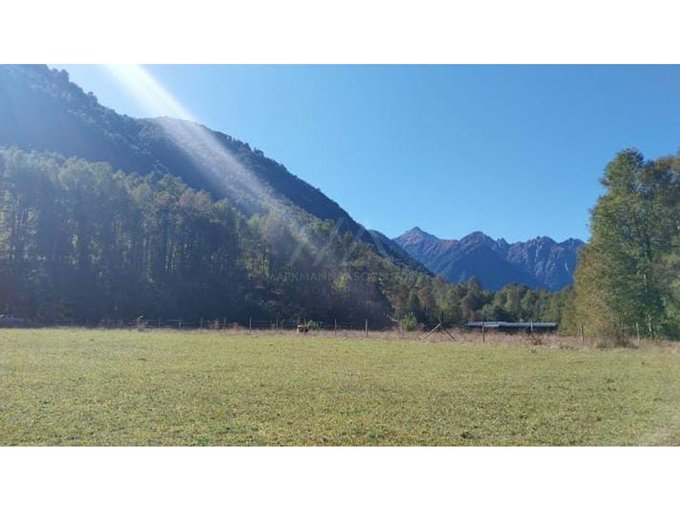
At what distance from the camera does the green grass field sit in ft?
22.2

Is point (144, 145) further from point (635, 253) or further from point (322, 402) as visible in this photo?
point (322, 402)

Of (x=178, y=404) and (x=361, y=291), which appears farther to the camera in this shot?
(x=361, y=291)

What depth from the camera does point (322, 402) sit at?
8828mm

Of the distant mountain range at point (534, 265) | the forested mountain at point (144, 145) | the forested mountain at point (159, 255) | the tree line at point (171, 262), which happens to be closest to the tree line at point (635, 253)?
the distant mountain range at point (534, 265)

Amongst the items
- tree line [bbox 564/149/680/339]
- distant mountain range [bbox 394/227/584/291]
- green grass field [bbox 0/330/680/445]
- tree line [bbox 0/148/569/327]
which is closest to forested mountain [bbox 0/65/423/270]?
tree line [bbox 0/148/569/327]

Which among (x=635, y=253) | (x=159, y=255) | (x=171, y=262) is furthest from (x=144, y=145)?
(x=635, y=253)

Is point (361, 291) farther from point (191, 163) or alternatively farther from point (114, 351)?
point (191, 163)

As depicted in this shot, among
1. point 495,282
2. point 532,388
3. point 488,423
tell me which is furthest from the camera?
point 495,282

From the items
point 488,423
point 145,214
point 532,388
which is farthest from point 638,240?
point 145,214

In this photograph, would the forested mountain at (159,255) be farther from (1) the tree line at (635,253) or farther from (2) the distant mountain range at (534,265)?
(1) the tree line at (635,253)

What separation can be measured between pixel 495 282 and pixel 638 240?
168 m

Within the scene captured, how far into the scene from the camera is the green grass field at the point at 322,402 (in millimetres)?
6754

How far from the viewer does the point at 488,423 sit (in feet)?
24.8
